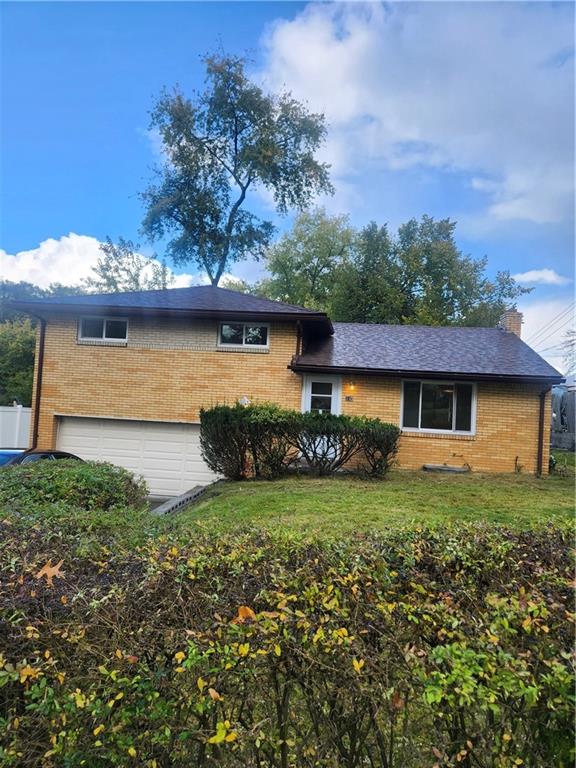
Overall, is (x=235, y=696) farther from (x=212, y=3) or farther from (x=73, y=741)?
(x=212, y=3)

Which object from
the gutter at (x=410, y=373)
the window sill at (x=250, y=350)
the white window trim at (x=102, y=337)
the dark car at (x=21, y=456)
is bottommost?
the dark car at (x=21, y=456)

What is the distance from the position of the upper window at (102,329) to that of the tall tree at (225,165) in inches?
529

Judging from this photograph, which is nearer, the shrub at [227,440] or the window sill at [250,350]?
the shrub at [227,440]

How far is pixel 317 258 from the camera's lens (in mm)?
34938

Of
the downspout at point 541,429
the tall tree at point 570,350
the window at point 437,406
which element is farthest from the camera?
the tall tree at point 570,350

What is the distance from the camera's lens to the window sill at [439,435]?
12.5 metres

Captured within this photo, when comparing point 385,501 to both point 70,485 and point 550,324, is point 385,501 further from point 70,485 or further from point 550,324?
point 550,324

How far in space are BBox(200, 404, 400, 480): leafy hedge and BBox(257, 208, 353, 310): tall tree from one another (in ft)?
81.8

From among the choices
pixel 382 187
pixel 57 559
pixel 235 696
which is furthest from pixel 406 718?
pixel 382 187

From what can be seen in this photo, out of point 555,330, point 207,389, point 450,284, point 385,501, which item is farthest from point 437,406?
point 450,284

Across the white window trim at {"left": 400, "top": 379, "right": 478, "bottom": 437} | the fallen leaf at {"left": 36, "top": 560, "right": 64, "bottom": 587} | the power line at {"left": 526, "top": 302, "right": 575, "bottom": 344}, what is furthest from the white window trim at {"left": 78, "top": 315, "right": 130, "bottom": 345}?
the power line at {"left": 526, "top": 302, "right": 575, "bottom": 344}

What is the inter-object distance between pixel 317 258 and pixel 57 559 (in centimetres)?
3476

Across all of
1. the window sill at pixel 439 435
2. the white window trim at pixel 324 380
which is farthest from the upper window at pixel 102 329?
the window sill at pixel 439 435

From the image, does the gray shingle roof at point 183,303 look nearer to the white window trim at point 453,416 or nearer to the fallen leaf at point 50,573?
the white window trim at point 453,416
